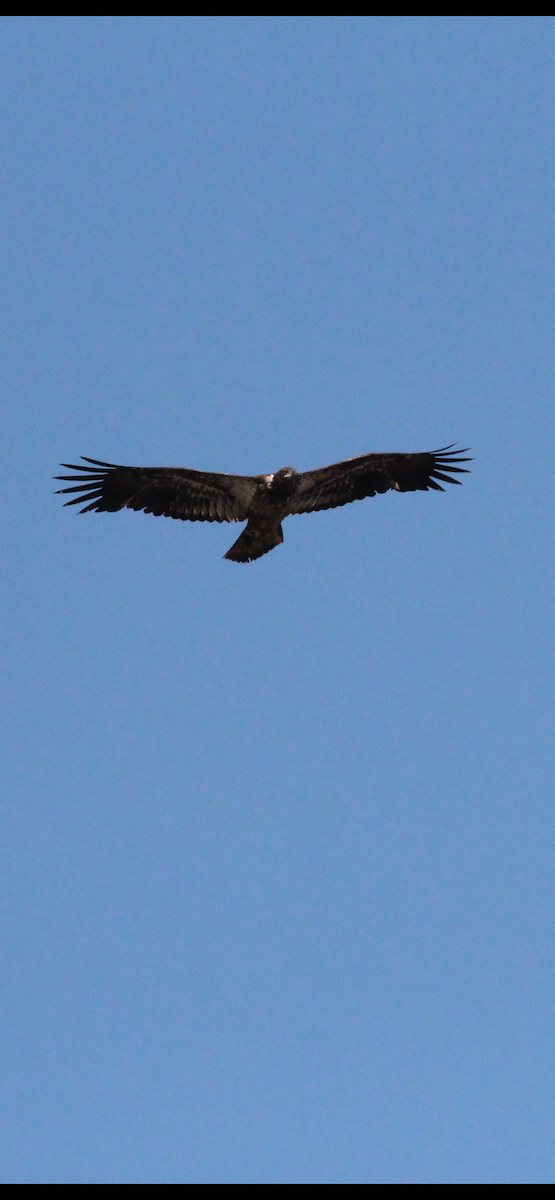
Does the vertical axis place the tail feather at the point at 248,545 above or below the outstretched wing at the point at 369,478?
below

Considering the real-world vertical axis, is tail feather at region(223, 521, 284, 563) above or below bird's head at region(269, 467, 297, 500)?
below

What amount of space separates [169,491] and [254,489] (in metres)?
1.42

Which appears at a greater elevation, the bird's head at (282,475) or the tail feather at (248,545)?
the bird's head at (282,475)

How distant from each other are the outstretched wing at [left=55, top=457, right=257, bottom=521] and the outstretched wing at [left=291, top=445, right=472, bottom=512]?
1.02 m

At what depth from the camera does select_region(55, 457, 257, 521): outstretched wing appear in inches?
651

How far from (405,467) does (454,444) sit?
908 millimetres

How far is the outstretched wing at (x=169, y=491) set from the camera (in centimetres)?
1653

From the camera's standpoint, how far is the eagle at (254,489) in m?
16.7

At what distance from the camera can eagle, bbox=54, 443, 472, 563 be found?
16719 mm

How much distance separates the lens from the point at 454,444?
17500 millimetres

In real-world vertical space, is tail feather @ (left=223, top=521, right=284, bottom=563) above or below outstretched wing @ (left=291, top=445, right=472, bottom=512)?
below
